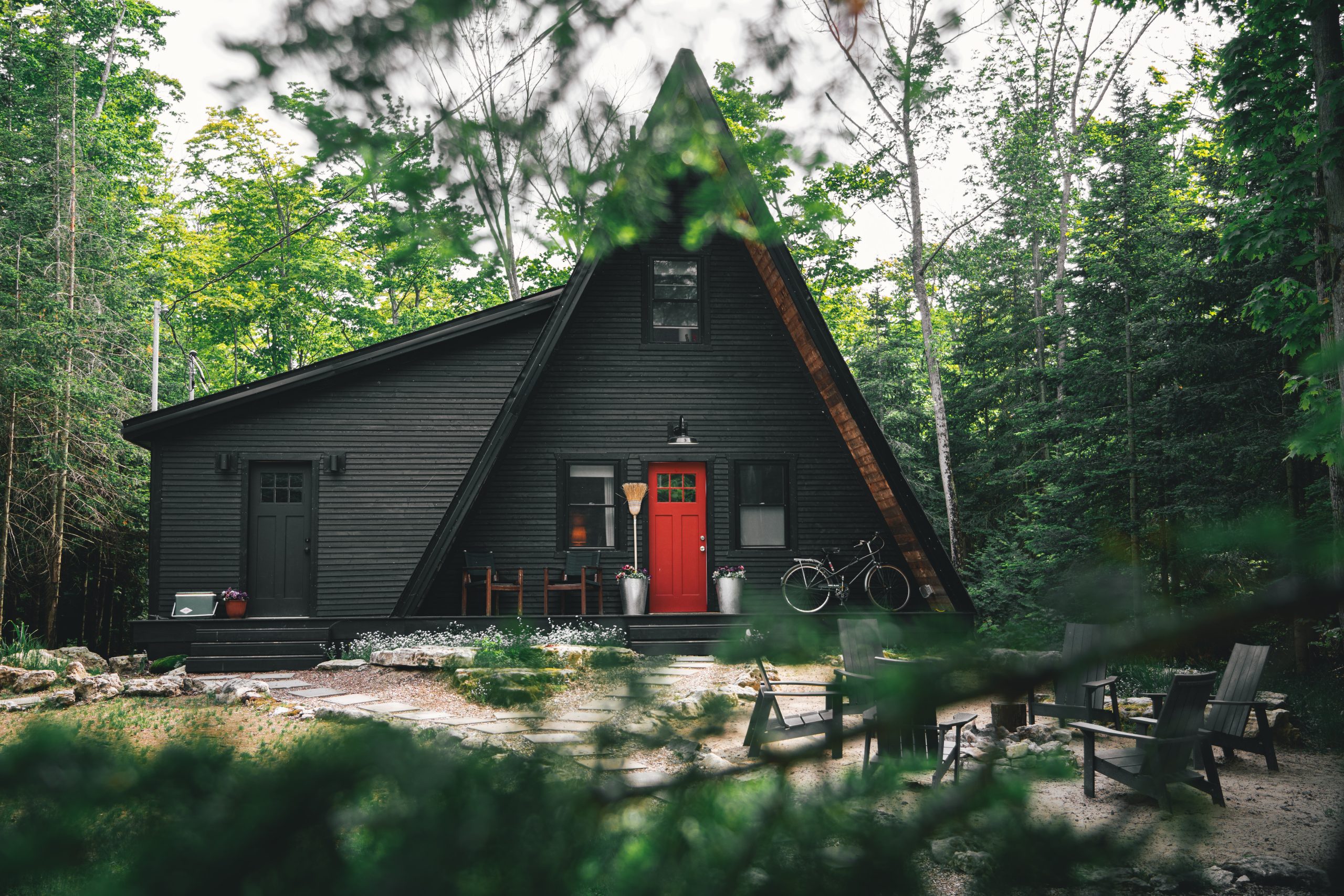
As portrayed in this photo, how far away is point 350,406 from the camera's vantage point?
40.7 ft

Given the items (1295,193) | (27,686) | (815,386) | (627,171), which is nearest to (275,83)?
(627,171)

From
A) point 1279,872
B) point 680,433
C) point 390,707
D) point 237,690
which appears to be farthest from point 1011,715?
point 237,690

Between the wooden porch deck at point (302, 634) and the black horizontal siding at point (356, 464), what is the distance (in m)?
1.17

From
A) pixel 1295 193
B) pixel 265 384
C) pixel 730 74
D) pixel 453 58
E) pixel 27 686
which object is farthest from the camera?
pixel 265 384

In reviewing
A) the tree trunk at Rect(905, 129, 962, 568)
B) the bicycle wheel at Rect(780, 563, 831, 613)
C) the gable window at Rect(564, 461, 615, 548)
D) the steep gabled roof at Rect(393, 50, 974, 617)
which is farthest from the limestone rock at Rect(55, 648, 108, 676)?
the tree trunk at Rect(905, 129, 962, 568)

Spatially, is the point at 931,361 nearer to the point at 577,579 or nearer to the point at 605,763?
the point at 577,579

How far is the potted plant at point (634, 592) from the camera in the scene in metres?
11.1

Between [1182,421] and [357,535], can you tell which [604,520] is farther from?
[1182,421]

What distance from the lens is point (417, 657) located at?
9453 mm

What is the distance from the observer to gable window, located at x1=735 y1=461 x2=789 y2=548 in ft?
40.2

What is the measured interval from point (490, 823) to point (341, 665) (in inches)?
385

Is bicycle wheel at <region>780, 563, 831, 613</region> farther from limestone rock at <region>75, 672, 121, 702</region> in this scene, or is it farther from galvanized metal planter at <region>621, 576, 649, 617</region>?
limestone rock at <region>75, 672, 121, 702</region>

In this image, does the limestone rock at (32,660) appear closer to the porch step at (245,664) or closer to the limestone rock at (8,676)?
the limestone rock at (8,676)

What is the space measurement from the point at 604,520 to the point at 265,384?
555 cm
